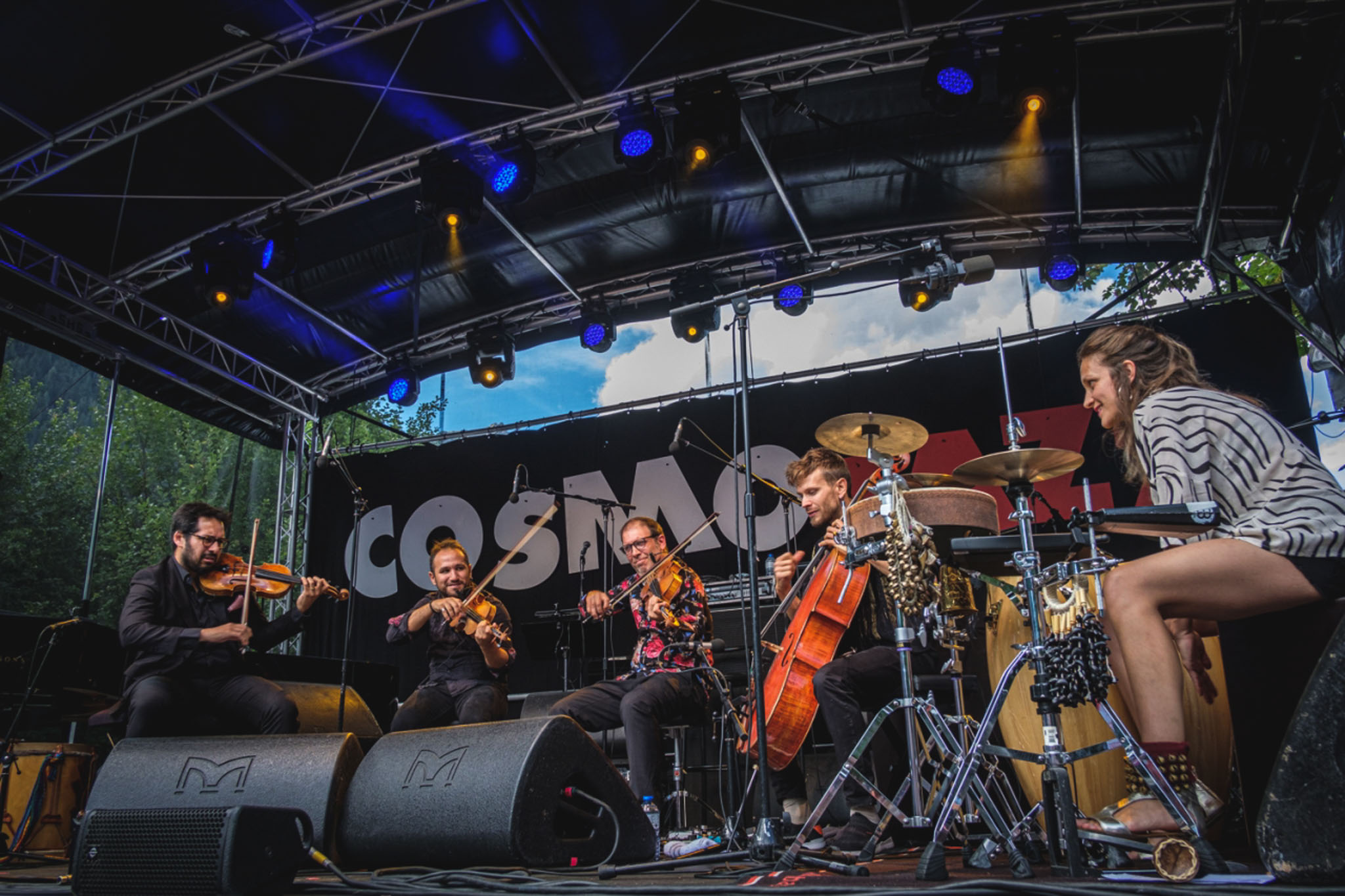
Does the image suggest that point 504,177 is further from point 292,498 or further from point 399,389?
point 292,498

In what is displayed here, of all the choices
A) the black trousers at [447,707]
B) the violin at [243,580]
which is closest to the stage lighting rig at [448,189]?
the violin at [243,580]

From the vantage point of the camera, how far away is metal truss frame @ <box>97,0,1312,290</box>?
5789mm

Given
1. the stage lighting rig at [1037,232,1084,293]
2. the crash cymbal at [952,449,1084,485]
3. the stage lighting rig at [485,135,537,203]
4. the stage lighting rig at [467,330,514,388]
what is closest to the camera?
the crash cymbal at [952,449,1084,485]

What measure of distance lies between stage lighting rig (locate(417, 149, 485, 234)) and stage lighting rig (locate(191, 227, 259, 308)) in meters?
1.64

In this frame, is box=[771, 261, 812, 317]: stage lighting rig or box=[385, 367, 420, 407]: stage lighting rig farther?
box=[385, 367, 420, 407]: stage lighting rig

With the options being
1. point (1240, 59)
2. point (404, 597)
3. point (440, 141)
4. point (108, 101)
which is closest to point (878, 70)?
point (1240, 59)

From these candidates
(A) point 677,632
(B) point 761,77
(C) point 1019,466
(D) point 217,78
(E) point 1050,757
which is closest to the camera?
(E) point 1050,757

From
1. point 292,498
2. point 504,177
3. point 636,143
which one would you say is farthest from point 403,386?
point 636,143

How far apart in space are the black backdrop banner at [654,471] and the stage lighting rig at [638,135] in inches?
105

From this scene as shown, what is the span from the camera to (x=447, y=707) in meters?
5.55

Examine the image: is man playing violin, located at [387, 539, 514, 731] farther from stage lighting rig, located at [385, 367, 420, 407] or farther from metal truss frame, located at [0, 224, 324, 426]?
metal truss frame, located at [0, 224, 324, 426]

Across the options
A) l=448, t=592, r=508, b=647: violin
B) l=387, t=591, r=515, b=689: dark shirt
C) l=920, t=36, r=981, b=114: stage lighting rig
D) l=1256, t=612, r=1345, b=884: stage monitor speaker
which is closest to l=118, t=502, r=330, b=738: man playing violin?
l=387, t=591, r=515, b=689: dark shirt

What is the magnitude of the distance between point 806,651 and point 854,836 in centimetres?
98

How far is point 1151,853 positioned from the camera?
2270 mm
